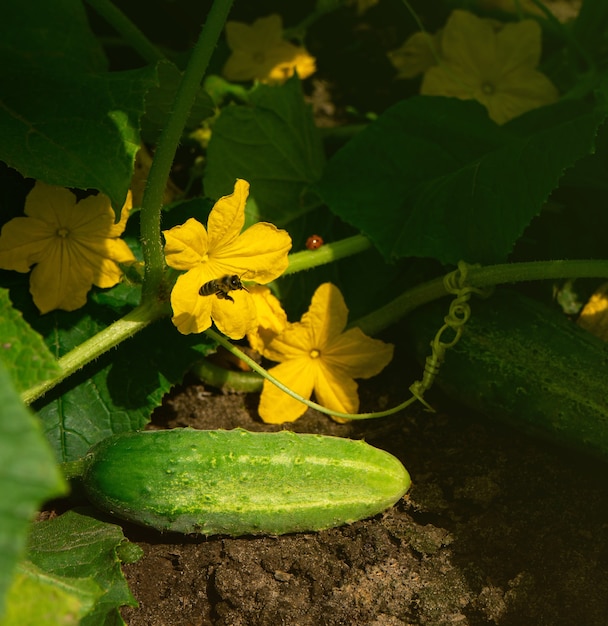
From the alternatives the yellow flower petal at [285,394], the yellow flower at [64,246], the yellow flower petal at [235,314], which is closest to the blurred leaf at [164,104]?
the yellow flower at [64,246]

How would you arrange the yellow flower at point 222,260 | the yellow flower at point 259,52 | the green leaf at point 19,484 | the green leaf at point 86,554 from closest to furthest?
the green leaf at point 19,484 < the green leaf at point 86,554 < the yellow flower at point 222,260 < the yellow flower at point 259,52

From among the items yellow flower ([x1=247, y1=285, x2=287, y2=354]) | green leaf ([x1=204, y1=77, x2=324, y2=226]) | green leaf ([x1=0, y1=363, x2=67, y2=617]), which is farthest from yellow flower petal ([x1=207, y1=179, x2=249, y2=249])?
green leaf ([x1=0, y1=363, x2=67, y2=617])

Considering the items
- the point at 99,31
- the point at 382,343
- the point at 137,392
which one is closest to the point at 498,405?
the point at 382,343

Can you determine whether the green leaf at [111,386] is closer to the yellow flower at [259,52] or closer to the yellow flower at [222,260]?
the yellow flower at [222,260]

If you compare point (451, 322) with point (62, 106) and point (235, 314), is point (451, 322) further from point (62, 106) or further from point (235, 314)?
point (62, 106)

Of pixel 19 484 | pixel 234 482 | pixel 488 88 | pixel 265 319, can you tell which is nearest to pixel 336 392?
pixel 265 319
